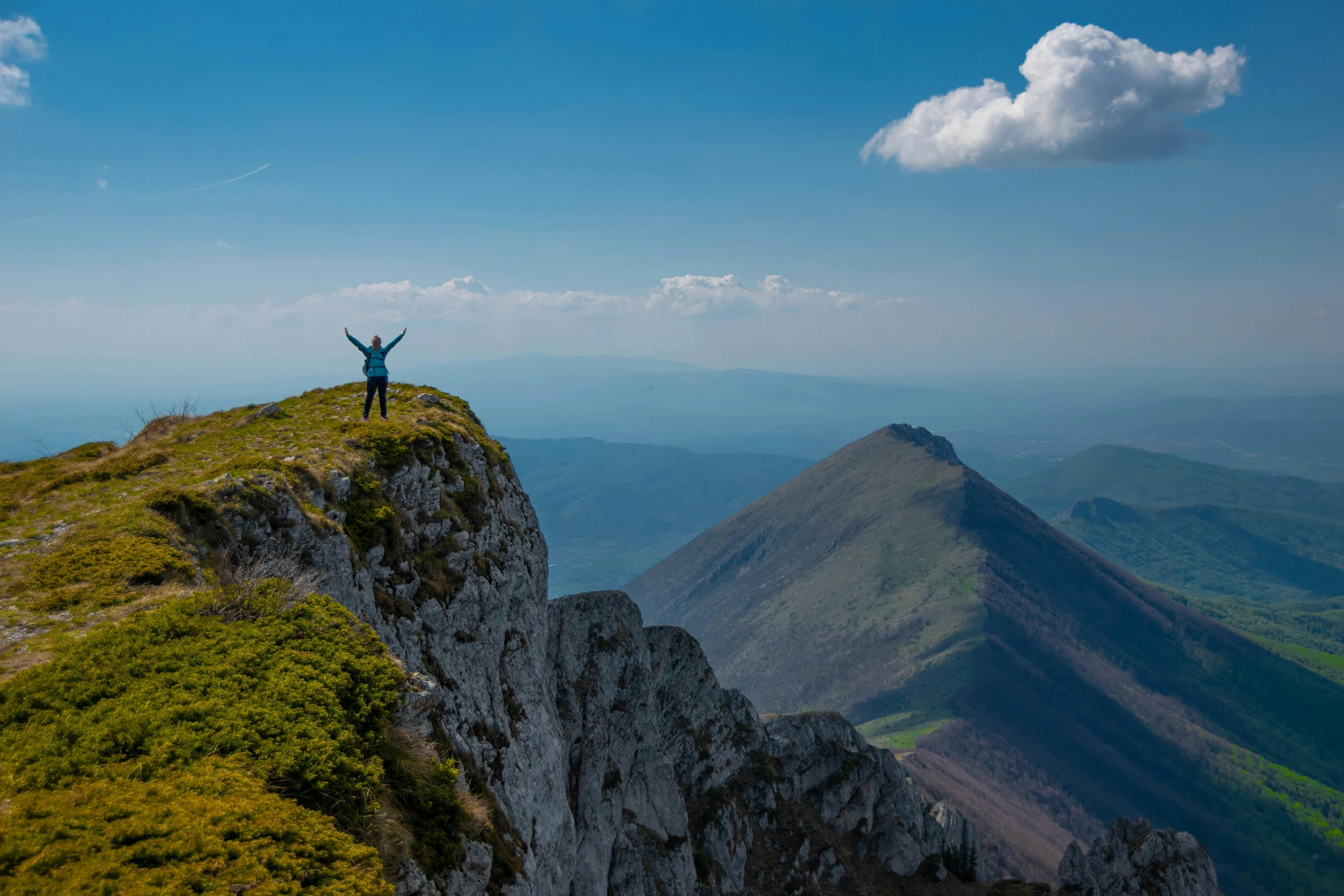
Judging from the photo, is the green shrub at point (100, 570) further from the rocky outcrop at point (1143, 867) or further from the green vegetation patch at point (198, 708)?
the rocky outcrop at point (1143, 867)

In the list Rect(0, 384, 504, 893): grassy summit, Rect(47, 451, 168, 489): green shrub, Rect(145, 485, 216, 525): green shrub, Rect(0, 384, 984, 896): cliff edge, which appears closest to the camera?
Rect(0, 384, 504, 893): grassy summit

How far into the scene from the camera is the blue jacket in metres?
28.5

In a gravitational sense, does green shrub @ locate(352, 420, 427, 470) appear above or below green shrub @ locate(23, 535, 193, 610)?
above

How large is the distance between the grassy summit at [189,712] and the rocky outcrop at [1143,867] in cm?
7579

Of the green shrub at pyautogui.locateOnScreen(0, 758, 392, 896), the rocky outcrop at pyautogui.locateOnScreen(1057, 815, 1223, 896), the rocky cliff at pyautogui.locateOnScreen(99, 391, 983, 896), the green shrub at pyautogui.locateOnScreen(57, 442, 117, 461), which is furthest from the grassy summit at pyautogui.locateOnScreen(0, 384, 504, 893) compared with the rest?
the rocky outcrop at pyautogui.locateOnScreen(1057, 815, 1223, 896)

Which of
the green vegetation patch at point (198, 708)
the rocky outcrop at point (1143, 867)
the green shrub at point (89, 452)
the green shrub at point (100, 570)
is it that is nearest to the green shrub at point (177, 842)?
the green vegetation patch at point (198, 708)

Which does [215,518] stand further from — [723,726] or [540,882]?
[723,726]

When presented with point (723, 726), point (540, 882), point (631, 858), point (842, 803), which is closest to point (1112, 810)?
point (842, 803)

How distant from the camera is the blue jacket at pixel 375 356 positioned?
28.5m

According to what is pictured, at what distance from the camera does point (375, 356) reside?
2855 cm

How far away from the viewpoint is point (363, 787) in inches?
449

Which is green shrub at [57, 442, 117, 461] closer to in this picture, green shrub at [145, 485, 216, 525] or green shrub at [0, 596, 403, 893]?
green shrub at [145, 485, 216, 525]

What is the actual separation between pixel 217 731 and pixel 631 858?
118ft

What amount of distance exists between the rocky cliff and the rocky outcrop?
16909 millimetres
